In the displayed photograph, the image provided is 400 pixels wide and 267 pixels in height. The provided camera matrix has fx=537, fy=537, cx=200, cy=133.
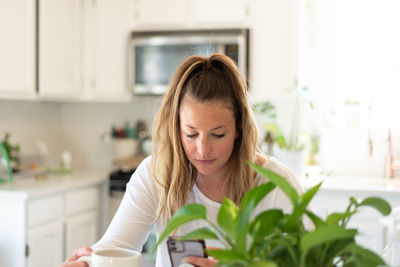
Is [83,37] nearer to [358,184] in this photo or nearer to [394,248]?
[358,184]

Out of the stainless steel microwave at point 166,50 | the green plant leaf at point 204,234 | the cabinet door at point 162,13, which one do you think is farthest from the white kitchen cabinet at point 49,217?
the green plant leaf at point 204,234

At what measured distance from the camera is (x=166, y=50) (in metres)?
3.60

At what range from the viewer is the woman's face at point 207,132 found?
139 centimetres

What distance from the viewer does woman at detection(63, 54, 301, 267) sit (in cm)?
141

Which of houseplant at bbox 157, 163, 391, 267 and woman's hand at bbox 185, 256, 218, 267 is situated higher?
→ houseplant at bbox 157, 163, 391, 267

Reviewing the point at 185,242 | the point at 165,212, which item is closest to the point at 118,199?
the point at 165,212

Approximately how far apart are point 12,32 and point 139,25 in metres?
0.90

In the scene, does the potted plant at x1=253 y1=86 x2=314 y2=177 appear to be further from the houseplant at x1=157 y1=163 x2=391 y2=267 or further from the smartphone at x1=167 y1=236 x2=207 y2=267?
the houseplant at x1=157 y1=163 x2=391 y2=267

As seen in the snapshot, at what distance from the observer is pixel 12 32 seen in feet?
10.3

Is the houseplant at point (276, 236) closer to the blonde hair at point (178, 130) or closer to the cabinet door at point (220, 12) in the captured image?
the blonde hair at point (178, 130)

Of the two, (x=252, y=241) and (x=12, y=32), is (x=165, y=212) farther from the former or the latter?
(x=12, y=32)

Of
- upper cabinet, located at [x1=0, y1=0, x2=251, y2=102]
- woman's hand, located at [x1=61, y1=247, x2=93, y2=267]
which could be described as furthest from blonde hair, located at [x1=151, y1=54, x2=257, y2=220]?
upper cabinet, located at [x1=0, y1=0, x2=251, y2=102]

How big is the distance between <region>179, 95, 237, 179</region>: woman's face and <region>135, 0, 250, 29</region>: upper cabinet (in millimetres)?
2173

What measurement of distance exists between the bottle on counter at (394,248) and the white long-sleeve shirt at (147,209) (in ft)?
0.86
